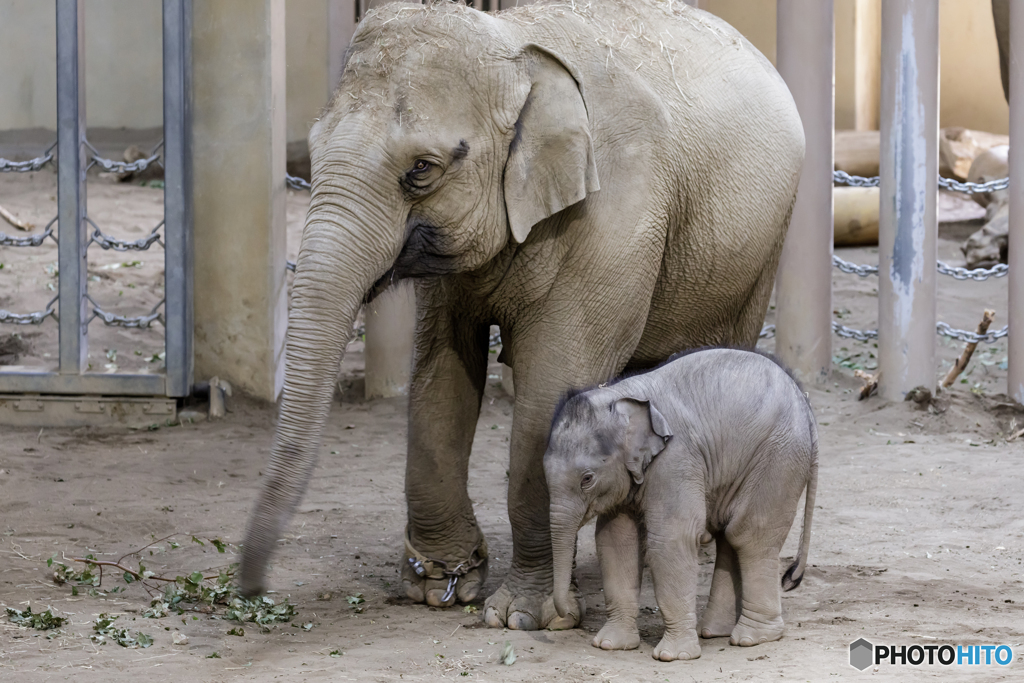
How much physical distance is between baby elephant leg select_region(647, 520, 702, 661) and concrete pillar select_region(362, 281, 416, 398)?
4.21m

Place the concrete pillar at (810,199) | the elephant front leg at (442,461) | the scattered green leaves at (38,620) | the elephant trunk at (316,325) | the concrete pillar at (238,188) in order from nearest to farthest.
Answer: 1. the elephant trunk at (316,325)
2. the scattered green leaves at (38,620)
3. the elephant front leg at (442,461)
4. the concrete pillar at (238,188)
5. the concrete pillar at (810,199)

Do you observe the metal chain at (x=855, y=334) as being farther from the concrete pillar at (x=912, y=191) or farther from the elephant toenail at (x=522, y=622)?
the elephant toenail at (x=522, y=622)

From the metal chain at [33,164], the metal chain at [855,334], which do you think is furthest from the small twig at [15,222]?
the metal chain at [855,334]

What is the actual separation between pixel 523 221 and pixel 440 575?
1481mm

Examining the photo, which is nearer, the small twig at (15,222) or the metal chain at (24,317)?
the metal chain at (24,317)

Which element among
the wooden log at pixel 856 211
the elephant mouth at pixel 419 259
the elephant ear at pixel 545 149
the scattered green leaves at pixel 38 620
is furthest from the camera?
the wooden log at pixel 856 211

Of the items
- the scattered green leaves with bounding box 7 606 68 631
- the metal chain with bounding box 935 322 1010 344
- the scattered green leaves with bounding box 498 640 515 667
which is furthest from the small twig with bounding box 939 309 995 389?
the scattered green leaves with bounding box 7 606 68 631

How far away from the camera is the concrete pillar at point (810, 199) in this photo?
27.7 feet

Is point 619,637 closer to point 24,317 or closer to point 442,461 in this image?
point 442,461

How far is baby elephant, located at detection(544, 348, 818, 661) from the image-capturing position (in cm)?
405

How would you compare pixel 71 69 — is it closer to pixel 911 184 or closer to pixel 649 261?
pixel 649 261

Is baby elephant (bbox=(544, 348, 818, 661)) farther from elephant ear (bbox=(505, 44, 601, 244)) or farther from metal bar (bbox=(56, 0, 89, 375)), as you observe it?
metal bar (bbox=(56, 0, 89, 375))

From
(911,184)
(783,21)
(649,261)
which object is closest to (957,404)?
(911,184)

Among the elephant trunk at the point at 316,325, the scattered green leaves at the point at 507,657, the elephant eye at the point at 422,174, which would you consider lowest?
the scattered green leaves at the point at 507,657
